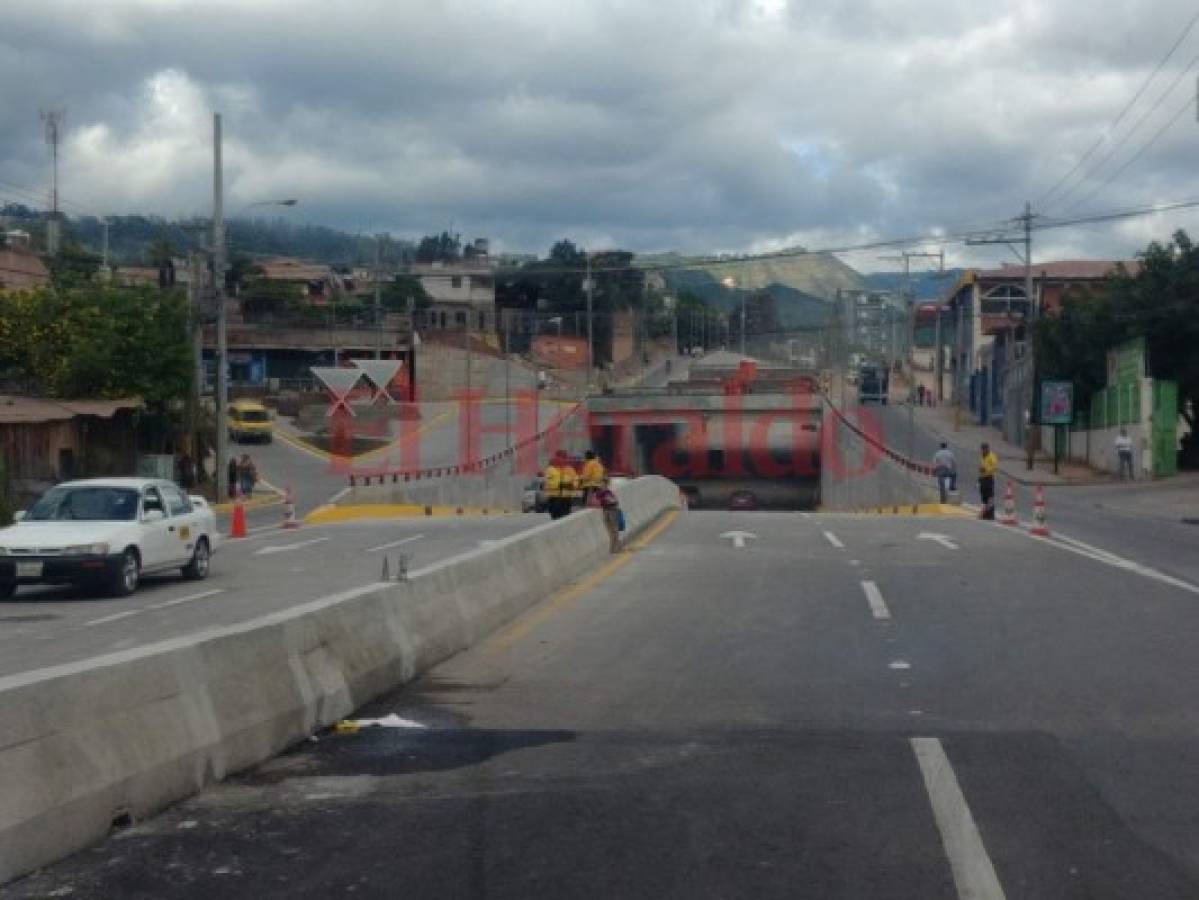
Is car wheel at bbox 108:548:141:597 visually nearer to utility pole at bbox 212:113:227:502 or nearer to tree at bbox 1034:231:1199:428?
utility pole at bbox 212:113:227:502

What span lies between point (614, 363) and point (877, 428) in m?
32.4

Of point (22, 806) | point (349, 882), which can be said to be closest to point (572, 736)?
point (349, 882)

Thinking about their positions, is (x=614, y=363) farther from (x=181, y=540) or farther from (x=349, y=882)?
(x=349, y=882)

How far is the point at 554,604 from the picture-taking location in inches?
720

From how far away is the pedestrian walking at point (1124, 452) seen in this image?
57306mm

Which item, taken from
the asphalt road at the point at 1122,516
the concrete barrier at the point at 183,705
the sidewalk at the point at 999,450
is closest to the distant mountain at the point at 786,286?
the sidewalk at the point at 999,450

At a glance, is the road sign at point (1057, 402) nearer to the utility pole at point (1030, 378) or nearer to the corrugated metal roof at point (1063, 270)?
the utility pole at point (1030, 378)

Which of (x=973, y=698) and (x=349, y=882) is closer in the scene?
(x=349, y=882)

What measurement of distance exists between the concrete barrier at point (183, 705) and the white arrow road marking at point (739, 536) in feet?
48.3

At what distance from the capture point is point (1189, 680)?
40.4 feet

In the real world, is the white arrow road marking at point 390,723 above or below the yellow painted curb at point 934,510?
above

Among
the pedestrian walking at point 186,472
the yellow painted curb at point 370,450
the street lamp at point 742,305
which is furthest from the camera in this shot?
the street lamp at point 742,305

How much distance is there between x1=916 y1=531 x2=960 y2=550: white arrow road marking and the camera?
27.0m

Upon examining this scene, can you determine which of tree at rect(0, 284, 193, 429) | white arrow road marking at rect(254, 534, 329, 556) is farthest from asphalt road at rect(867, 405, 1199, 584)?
tree at rect(0, 284, 193, 429)
